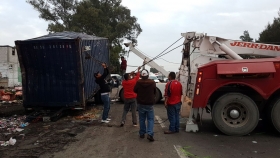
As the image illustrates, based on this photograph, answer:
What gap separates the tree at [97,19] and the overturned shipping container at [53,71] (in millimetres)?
27296

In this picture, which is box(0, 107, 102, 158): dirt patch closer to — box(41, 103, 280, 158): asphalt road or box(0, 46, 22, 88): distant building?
box(41, 103, 280, 158): asphalt road

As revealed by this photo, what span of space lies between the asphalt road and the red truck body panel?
992 millimetres

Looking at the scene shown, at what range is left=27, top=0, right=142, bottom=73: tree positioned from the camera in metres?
37.7

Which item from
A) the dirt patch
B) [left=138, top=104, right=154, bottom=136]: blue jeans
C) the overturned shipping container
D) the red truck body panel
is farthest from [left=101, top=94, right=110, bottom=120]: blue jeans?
the red truck body panel

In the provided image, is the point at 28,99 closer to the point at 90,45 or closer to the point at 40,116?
the point at 40,116

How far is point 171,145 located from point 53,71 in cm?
545

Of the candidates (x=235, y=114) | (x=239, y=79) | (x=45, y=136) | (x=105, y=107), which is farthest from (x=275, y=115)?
(x=45, y=136)

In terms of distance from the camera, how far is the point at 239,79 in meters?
7.22

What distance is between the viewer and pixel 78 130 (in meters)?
8.09

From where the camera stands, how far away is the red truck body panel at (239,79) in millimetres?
6996

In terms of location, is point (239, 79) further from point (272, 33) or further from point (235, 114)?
point (272, 33)

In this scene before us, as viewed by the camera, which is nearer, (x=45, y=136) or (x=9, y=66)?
(x=45, y=136)

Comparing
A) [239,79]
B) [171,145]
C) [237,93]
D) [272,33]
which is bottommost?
[171,145]

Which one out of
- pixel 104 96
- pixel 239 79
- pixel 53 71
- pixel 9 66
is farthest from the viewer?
pixel 9 66
